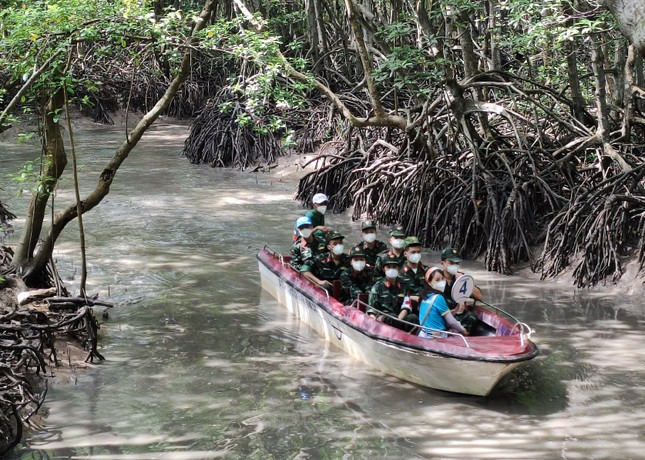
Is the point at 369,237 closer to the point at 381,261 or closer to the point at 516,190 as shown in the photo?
the point at 381,261

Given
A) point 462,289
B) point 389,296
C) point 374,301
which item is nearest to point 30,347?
point 374,301

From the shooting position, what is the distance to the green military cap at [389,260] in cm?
729

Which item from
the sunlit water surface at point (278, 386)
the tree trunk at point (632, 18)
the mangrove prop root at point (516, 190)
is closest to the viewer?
the tree trunk at point (632, 18)

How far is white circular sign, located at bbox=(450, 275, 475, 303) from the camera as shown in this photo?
7.07m

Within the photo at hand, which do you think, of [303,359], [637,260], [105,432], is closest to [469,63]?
[637,260]

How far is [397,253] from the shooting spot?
7539mm

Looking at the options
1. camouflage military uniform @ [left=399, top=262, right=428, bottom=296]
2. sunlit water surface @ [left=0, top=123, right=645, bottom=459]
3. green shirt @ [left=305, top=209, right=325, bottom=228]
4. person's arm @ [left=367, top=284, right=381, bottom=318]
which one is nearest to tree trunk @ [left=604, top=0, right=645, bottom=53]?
sunlit water surface @ [left=0, top=123, right=645, bottom=459]

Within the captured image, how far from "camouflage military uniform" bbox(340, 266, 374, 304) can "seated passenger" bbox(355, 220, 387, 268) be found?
5.2 inches

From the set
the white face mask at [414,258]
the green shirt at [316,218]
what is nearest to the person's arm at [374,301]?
the white face mask at [414,258]

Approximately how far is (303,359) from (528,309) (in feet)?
8.97

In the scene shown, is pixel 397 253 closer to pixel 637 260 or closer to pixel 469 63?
pixel 637 260

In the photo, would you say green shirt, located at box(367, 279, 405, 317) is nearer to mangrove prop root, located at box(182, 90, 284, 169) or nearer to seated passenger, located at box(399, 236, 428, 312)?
seated passenger, located at box(399, 236, 428, 312)

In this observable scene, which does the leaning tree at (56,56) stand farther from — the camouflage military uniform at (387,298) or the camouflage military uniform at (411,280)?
the camouflage military uniform at (411,280)

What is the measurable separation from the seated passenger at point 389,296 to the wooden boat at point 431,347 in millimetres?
164
